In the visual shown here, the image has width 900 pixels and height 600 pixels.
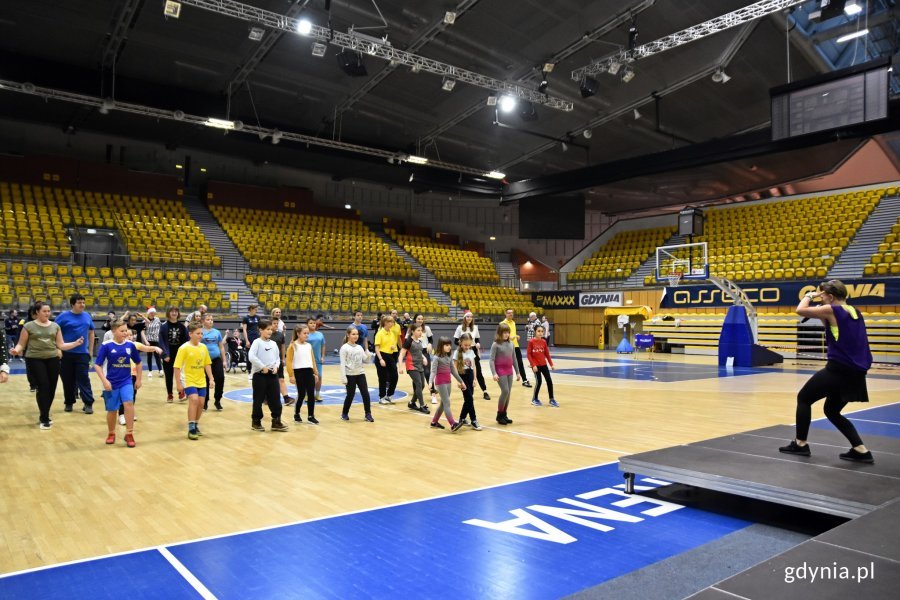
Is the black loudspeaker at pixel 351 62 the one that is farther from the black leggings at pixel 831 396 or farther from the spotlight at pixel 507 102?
the black leggings at pixel 831 396

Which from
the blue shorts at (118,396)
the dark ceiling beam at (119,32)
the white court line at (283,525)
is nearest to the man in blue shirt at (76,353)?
the blue shorts at (118,396)

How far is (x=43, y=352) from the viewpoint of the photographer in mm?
8094

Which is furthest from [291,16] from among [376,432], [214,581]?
[214,581]

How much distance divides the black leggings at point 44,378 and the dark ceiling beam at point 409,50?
12968mm

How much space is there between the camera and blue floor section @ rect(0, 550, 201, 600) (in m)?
3.17

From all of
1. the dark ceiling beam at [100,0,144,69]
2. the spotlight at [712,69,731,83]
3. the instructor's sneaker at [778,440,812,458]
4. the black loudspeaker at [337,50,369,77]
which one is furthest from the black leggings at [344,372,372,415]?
the spotlight at [712,69,731,83]

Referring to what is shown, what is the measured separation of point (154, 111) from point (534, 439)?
18553 millimetres

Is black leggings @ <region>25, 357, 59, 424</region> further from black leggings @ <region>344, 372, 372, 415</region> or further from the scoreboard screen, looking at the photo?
the scoreboard screen

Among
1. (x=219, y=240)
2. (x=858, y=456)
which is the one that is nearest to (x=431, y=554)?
(x=858, y=456)

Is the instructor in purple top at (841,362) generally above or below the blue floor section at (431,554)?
above

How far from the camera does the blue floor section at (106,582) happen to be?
317 cm

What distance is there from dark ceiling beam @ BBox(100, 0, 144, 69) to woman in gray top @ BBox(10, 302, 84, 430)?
1127 centimetres

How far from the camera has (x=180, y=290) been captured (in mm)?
21812

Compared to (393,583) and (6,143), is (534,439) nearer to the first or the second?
(393,583)
